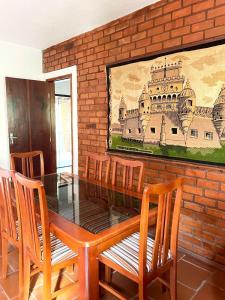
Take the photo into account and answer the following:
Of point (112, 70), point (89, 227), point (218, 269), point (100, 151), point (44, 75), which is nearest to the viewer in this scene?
point (89, 227)

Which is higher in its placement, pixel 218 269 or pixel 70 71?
pixel 70 71

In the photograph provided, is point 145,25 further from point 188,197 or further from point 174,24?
point 188,197

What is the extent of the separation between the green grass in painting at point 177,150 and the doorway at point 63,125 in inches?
120

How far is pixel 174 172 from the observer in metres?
2.38

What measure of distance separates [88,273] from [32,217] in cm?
47

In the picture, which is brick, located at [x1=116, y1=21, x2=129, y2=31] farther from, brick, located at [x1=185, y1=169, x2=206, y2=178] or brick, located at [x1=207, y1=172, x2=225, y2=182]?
brick, located at [x1=207, y1=172, x2=225, y2=182]

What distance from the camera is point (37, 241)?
4.77ft

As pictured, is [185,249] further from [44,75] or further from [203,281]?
[44,75]

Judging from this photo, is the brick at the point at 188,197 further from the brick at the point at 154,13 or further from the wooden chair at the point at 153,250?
the brick at the point at 154,13

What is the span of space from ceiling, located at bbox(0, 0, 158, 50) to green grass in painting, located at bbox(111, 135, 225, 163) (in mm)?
1415

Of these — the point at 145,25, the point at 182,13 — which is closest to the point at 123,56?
the point at 145,25

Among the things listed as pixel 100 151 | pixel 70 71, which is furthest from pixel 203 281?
pixel 70 71

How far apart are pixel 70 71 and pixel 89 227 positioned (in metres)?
2.71

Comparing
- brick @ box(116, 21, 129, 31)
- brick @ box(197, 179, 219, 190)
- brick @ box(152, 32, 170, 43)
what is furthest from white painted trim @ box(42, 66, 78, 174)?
brick @ box(197, 179, 219, 190)
